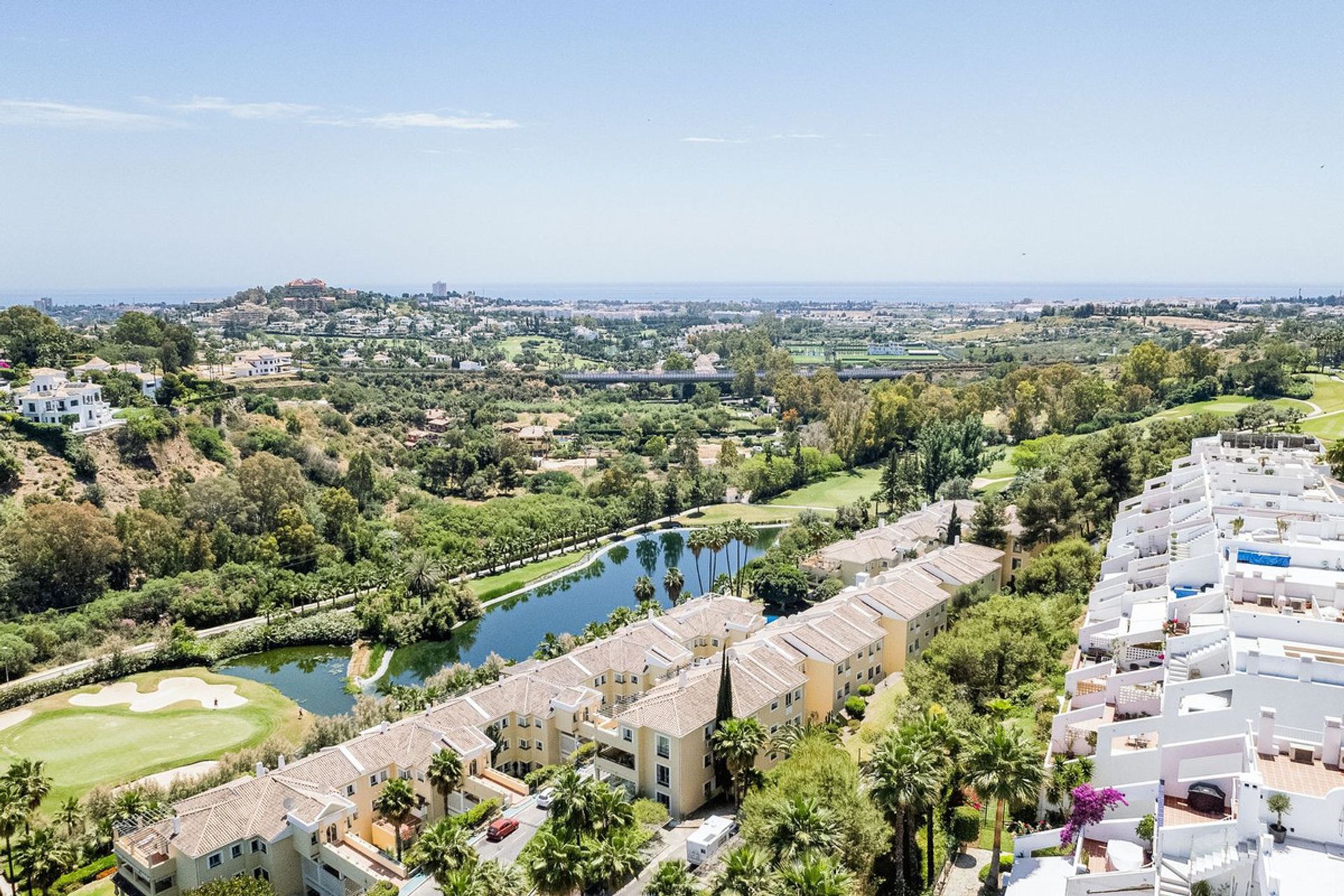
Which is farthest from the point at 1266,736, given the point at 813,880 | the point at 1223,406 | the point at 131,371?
the point at 131,371

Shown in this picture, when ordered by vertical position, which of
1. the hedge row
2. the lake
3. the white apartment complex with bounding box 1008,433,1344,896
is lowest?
the lake

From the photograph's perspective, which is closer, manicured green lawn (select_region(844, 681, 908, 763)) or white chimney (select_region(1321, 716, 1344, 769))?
white chimney (select_region(1321, 716, 1344, 769))

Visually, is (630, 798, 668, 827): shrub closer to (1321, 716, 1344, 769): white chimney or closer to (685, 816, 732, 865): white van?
(685, 816, 732, 865): white van

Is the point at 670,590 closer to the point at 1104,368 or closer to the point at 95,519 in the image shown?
the point at 95,519

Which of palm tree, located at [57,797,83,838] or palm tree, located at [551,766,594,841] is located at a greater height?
palm tree, located at [551,766,594,841]

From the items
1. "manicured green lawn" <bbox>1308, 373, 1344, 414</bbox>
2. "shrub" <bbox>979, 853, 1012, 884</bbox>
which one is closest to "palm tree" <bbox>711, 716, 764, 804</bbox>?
"shrub" <bbox>979, 853, 1012, 884</bbox>

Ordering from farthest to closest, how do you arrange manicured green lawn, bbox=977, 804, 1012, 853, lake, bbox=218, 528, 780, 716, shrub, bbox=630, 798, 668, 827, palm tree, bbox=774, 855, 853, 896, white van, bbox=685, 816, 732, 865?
lake, bbox=218, 528, 780, 716
shrub, bbox=630, 798, 668, 827
white van, bbox=685, 816, 732, 865
manicured green lawn, bbox=977, 804, 1012, 853
palm tree, bbox=774, 855, 853, 896

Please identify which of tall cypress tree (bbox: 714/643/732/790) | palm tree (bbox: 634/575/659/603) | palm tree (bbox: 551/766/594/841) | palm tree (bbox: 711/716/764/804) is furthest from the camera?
palm tree (bbox: 634/575/659/603)

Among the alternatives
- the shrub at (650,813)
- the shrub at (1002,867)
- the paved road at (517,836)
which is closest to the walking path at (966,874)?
the shrub at (1002,867)
